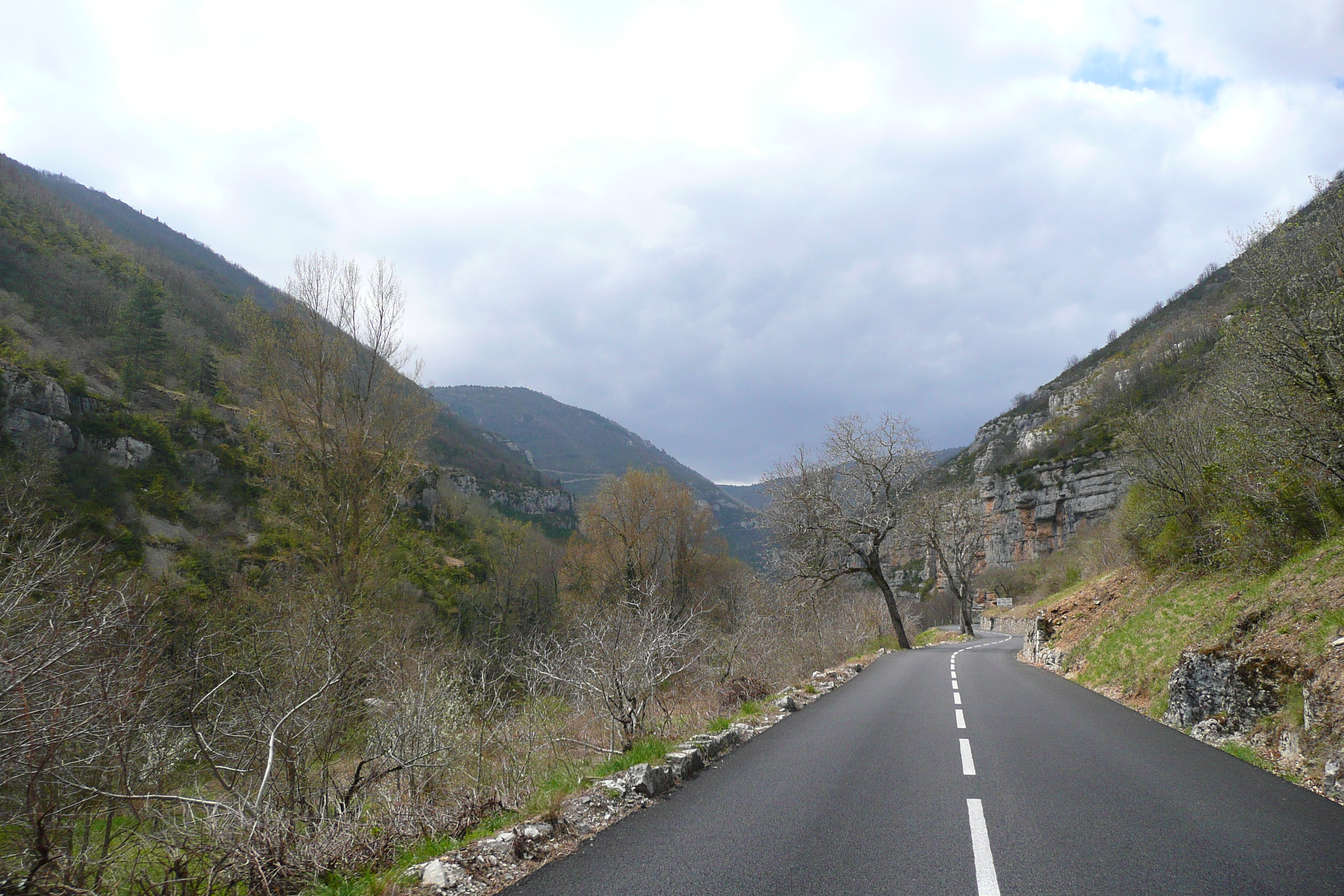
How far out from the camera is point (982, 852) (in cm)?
416

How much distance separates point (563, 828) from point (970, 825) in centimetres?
327

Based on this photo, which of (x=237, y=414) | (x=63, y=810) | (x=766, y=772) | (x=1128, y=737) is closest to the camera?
(x=63, y=810)

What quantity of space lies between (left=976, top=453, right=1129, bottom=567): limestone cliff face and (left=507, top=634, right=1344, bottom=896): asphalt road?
236ft

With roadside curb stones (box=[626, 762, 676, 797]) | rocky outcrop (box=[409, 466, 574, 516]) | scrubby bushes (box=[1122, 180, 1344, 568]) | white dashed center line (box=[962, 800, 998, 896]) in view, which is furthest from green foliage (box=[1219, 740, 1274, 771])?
rocky outcrop (box=[409, 466, 574, 516])

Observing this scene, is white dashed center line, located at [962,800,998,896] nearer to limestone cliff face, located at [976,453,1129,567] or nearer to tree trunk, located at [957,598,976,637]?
tree trunk, located at [957,598,976,637]

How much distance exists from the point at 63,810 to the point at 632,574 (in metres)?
34.0

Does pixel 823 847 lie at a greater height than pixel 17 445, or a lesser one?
lesser

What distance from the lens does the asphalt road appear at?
3.73m

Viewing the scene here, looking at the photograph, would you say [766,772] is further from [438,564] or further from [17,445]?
[17,445]

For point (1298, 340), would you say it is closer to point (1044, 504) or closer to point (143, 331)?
point (143, 331)

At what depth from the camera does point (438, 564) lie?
42.1m

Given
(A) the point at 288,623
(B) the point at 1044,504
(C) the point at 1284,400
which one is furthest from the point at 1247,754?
(B) the point at 1044,504

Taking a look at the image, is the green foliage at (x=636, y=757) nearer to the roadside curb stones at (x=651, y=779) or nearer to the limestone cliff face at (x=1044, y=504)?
the roadside curb stones at (x=651, y=779)

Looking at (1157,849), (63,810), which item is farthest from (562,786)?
(1157,849)
